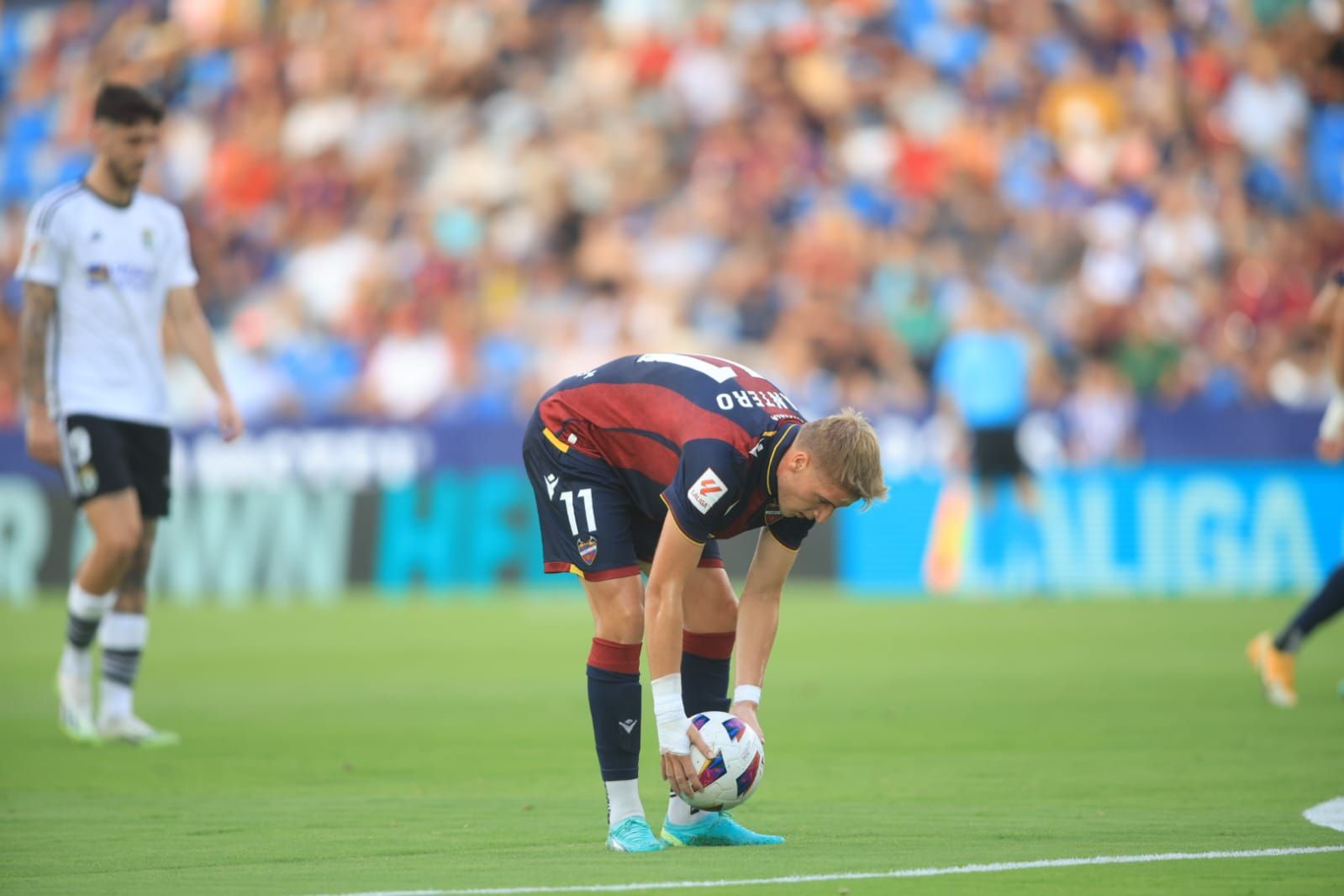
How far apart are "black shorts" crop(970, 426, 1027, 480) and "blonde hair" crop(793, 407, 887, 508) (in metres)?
14.1

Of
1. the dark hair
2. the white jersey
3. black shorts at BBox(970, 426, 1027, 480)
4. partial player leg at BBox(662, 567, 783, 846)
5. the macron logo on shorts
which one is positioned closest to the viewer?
the macron logo on shorts

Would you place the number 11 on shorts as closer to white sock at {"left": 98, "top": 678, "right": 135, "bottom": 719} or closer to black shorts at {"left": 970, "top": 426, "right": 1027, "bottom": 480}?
white sock at {"left": 98, "top": 678, "right": 135, "bottom": 719}

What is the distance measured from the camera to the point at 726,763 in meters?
6.08

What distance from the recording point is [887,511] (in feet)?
67.2

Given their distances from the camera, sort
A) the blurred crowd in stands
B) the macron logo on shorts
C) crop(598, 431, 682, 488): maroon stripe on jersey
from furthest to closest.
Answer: the blurred crowd in stands
crop(598, 431, 682, 488): maroon stripe on jersey
the macron logo on shorts

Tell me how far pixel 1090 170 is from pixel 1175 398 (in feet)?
11.2

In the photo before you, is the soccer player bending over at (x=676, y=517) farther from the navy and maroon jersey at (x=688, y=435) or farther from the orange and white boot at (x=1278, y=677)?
the orange and white boot at (x=1278, y=677)

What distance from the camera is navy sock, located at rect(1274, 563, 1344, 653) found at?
1032 cm

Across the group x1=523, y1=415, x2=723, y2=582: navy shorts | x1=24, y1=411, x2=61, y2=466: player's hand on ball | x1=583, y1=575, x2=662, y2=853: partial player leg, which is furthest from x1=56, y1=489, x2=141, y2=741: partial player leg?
x1=583, y1=575, x2=662, y2=853: partial player leg

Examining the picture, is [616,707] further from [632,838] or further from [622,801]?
[632,838]

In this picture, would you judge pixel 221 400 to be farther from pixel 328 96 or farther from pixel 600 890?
pixel 328 96

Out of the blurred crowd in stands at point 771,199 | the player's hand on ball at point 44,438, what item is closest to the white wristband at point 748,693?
the player's hand on ball at point 44,438

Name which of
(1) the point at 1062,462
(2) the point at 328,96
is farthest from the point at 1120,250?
(2) the point at 328,96

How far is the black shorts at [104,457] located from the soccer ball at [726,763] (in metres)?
4.23
